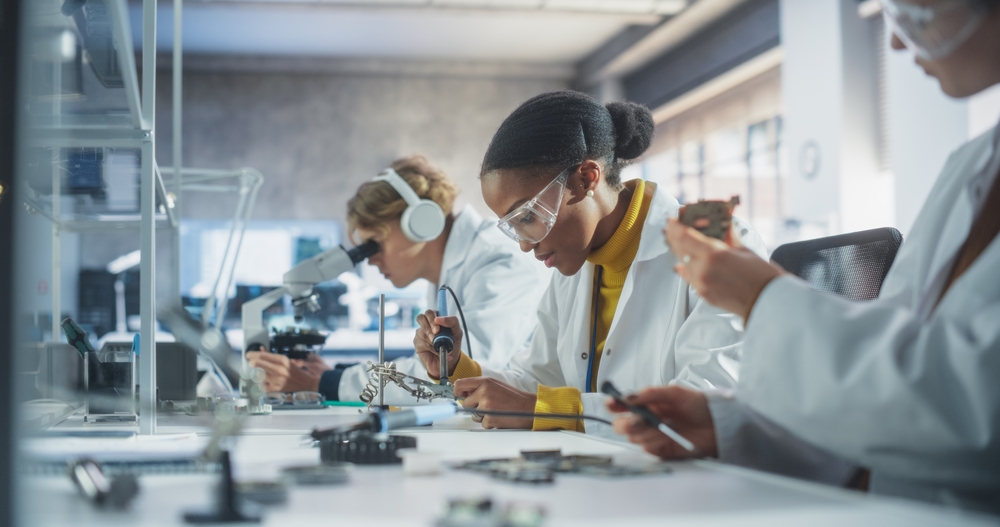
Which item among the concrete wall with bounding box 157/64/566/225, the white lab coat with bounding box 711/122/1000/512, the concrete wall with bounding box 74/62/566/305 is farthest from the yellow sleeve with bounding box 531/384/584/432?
the concrete wall with bounding box 157/64/566/225

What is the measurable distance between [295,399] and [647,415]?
4.07ft

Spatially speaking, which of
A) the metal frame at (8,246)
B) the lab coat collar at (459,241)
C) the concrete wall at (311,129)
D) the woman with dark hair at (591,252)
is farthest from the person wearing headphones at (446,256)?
the concrete wall at (311,129)

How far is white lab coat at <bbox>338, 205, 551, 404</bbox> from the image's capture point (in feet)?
7.94

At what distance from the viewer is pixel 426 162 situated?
2783 mm

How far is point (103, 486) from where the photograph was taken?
72 cm

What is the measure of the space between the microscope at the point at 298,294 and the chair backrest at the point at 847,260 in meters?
1.20

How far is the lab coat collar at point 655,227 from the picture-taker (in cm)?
168

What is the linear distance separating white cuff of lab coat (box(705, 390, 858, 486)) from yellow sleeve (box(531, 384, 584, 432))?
428 mm

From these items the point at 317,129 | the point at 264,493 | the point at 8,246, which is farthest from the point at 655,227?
the point at 317,129

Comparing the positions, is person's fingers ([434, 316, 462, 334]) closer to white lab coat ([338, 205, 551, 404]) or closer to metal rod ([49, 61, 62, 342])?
white lab coat ([338, 205, 551, 404])

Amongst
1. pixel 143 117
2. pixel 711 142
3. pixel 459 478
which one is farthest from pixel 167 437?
pixel 711 142

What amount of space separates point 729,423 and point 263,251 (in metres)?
6.47

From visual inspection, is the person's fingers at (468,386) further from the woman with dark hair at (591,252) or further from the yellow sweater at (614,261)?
the yellow sweater at (614,261)

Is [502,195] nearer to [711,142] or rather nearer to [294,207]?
[711,142]
